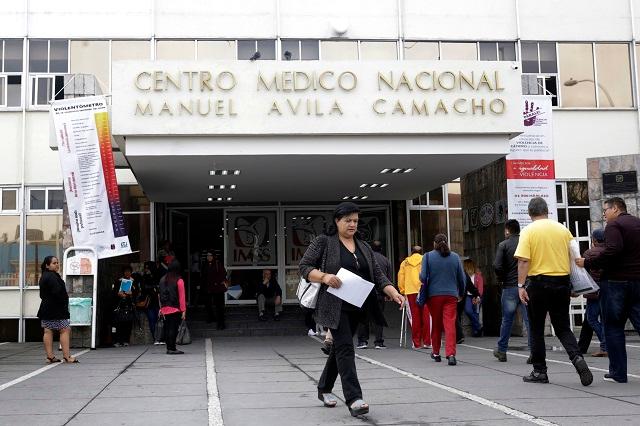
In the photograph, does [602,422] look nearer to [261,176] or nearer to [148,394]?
[148,394]

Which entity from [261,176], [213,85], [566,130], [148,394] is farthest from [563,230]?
[566,130]

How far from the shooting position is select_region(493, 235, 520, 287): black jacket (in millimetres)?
10516

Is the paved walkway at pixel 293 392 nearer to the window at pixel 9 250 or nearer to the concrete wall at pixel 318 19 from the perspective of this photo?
the window at pixel 9 250

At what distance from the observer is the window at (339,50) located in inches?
828

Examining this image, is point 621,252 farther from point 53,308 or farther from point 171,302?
point 53,308

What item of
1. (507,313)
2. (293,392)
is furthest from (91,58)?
(293,392)

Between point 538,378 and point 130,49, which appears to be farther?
point 130,49

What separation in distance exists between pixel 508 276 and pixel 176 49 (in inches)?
511

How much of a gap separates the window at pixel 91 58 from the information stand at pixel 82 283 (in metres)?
7.01

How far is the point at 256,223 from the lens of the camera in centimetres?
2186

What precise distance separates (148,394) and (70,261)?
708 centimetres

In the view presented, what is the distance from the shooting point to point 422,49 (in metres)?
21.3

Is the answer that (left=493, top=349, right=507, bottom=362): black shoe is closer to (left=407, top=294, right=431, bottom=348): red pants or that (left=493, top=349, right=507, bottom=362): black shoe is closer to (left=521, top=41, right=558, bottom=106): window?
(left=407, top=294, right=431, bottom=348): red pants

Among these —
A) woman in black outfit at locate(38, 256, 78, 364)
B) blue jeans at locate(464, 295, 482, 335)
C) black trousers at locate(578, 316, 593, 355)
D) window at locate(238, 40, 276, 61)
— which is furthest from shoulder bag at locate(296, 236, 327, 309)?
window at locate(238, 40, 276, 61)
